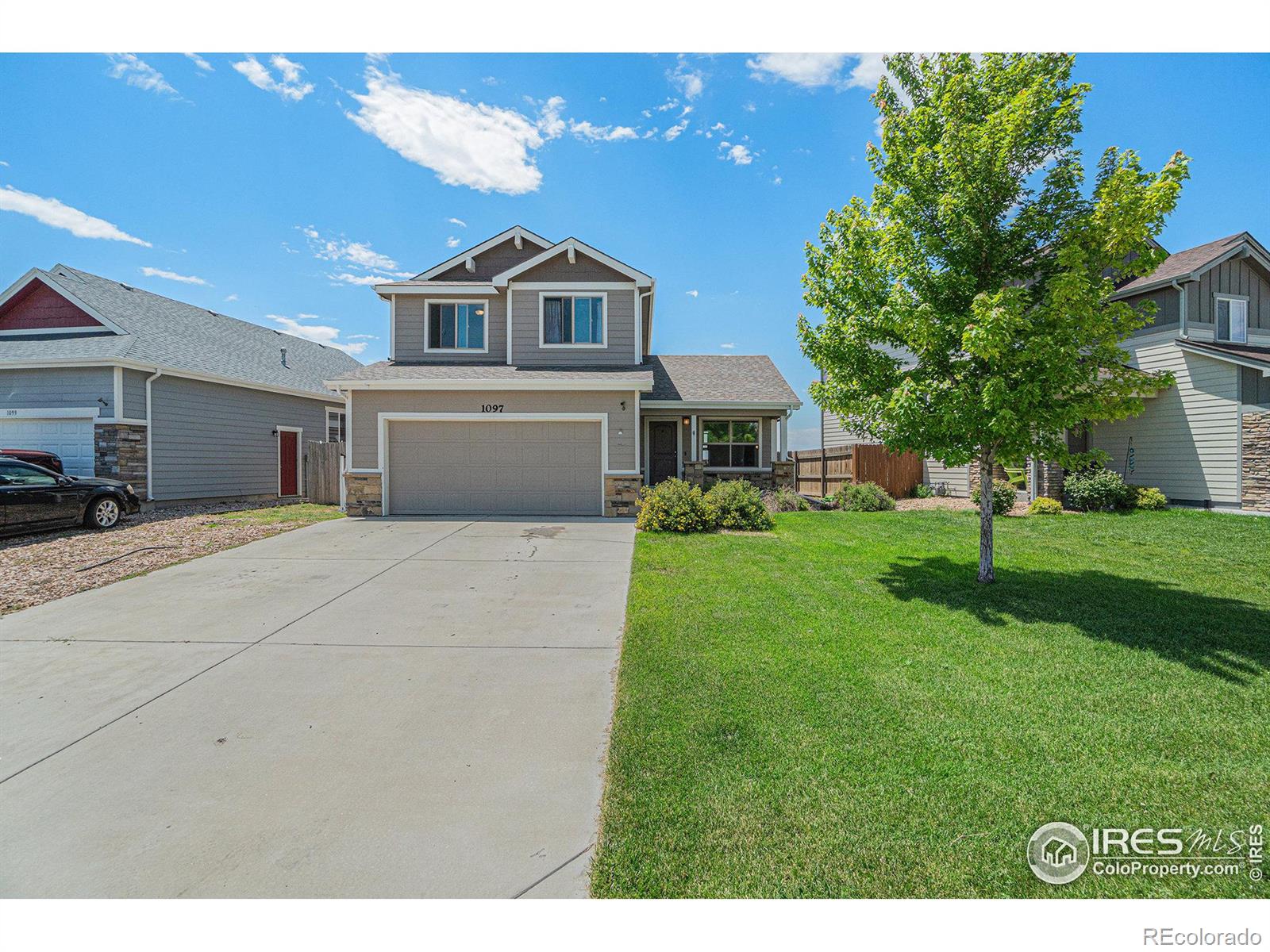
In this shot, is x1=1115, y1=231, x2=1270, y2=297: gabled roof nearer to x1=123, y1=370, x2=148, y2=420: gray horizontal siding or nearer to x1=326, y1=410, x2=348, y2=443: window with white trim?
x1=326, y1=410, x2=348, y2=443: window with white trim

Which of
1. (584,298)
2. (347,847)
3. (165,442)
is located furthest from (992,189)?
(165,442)

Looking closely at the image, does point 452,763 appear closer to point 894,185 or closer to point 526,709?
point 526,709

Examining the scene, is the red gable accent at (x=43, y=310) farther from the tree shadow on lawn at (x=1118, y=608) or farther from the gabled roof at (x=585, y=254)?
the tree shadow on lawn at (x=1118, y=608)

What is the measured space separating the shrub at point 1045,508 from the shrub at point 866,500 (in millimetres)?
3057

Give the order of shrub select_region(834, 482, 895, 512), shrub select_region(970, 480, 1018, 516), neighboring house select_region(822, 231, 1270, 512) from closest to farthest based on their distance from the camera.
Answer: neighboring house select_region(822, 231, 1270, 512) → shrub select_region(970, 480, 1018, 516) → shrub select_region(834, 482, 895, 512)

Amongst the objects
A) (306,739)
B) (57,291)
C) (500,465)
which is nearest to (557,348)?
(500,465)

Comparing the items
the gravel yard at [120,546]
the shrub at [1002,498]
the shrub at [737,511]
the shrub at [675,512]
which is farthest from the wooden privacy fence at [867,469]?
the gravel yard at [120,546]

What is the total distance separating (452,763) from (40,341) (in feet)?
64.4

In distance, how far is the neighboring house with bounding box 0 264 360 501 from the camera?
13844mm

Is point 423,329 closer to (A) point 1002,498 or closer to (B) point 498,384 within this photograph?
(B) point 498,384

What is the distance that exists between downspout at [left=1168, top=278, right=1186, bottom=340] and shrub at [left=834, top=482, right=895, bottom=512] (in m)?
8.51

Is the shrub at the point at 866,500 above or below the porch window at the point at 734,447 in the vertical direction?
below

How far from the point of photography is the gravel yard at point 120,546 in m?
7.16

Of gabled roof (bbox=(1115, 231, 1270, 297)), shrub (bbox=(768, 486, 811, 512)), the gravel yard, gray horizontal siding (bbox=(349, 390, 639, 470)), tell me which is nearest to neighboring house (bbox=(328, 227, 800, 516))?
gray horizontal siding (bbox=(349, 390, 639, 470))
